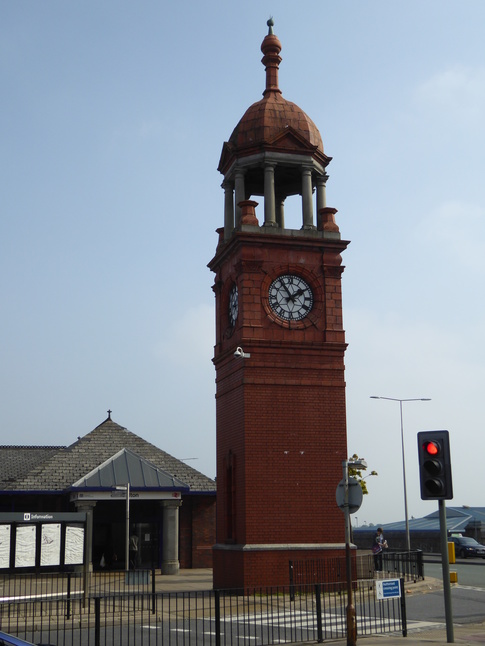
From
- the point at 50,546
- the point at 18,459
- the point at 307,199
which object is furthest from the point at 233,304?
the point at 18,459

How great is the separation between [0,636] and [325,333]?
67.4 ft

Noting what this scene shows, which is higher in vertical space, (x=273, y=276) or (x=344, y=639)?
(x=273, y=276)

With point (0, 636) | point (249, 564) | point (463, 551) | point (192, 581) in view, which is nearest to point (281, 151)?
point (249, 564)

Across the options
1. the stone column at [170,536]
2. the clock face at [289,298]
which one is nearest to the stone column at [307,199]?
the clock face at [289,298]

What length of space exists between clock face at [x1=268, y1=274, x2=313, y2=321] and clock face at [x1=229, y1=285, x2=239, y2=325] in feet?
4.83

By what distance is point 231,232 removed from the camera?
32.6 m

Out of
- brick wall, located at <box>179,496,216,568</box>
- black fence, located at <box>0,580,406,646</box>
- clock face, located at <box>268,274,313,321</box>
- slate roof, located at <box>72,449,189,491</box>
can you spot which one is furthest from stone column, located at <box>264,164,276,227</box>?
brick wall, located at <box>179,496,216,568</box>

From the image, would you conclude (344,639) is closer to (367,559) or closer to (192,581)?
(367,559)

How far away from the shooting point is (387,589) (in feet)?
55.9

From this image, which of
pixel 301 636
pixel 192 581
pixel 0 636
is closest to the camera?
pixel 0 636

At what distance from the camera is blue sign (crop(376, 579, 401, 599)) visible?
667 inches

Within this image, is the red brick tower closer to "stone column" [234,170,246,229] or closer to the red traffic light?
"stone column" [234,170,246,229]

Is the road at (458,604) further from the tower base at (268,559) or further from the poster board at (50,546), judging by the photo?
the poster board at (50,546)

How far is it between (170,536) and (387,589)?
23.6m
